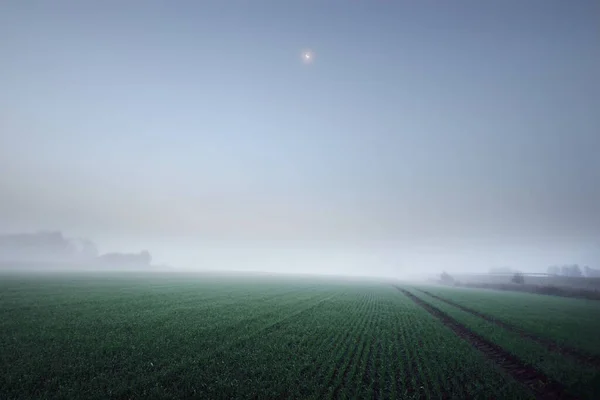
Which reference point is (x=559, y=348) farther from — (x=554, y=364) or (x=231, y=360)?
(x=231, y=360)

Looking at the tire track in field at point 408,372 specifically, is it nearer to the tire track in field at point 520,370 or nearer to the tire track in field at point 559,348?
the tire track in field at point 520,370

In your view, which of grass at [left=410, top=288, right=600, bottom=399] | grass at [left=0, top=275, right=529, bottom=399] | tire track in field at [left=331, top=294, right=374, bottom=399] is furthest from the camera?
grass at [left=410, top=288, right=600, bottom=399]

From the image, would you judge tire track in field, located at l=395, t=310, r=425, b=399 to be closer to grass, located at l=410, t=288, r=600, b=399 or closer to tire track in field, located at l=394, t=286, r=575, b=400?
tire track in field, located at l=394, t=286, r=575, b=400

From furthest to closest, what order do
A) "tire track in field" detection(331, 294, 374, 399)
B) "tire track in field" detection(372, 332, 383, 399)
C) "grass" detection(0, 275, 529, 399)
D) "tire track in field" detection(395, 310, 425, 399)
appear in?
"tire track in field" detection(331, 294, 374, 399), "tire track in field" detection(395, 310, 425, 399), "tire track in field" detection(372, 332, 383, 399), "grass" detection(0, 275, 529, 399)

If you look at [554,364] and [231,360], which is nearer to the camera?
[231,360]

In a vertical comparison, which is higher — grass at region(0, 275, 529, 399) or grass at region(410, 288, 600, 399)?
grass at region(0, 275, 529, 399)

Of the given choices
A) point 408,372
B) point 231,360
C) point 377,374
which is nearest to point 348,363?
point 377,374

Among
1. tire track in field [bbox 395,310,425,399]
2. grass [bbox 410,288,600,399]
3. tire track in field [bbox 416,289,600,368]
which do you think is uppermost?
tire track in field [bbox 395,310,425,399]

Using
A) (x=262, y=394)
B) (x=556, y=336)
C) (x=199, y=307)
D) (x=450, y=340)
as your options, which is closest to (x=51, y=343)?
(x=262, y=394)

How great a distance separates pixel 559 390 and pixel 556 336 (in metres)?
15.9

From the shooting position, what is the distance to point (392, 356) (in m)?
18.4

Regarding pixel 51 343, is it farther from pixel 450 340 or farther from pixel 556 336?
pixel 556 336

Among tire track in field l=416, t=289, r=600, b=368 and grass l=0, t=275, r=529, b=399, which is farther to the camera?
tire track in field l=416, t=289, r=600, b=368

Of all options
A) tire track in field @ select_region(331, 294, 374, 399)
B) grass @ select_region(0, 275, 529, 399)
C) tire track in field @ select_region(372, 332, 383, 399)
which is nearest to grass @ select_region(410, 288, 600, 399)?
grass @ select_region(0, 275, 529, 399)
